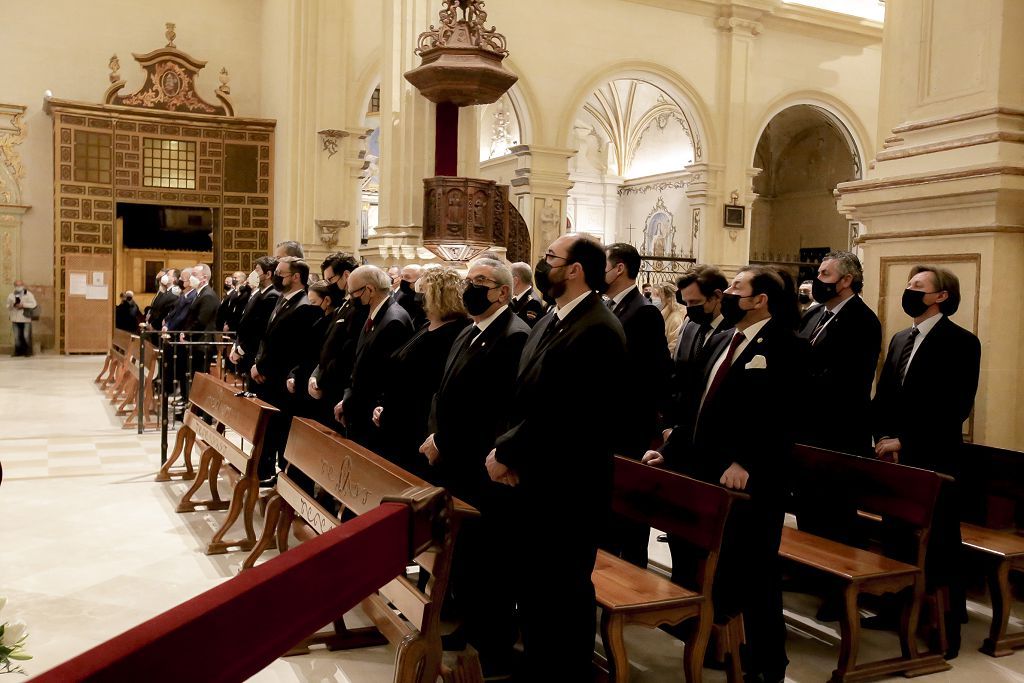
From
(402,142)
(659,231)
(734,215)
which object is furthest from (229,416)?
(659,231)

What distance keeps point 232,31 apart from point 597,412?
17.2 meters

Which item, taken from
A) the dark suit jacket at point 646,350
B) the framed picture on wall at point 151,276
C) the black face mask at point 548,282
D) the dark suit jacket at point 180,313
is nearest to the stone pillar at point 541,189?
the dark suit jacket at point 180,313

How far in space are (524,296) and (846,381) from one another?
2236mm

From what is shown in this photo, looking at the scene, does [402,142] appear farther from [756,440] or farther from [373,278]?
[756,440]

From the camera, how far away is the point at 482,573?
10.6 feet

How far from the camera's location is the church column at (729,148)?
16.2 m

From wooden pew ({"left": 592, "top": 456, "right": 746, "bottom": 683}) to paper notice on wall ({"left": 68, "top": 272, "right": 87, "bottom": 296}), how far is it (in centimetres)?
1538

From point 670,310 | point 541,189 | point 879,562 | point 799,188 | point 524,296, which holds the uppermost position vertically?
point 799,188

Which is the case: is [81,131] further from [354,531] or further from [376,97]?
[354,531]

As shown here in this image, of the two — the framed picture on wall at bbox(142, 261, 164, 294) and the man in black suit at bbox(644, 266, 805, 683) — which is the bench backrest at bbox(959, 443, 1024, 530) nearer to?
the man in black suit at bbox(644, 266, 805, 683)

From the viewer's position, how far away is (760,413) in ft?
10.3

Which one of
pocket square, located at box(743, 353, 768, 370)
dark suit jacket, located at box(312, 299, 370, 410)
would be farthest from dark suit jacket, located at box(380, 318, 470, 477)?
pocket square, located at box(743, 353, 768, 370)

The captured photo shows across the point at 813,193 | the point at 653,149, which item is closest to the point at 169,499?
the point at 653,149

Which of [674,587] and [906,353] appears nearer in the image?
[674,587]
